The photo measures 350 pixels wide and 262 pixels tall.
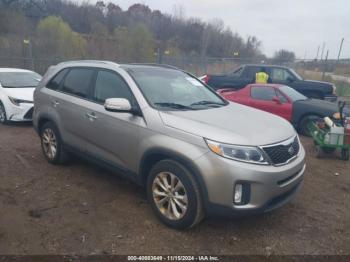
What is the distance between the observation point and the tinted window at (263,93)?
8.83m

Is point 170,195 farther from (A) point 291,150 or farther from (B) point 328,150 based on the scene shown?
(B) point 328,150

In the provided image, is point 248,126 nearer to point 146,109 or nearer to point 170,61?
point 146,109

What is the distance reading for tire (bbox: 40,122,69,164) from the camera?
5.03m

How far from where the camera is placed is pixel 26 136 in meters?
7.25

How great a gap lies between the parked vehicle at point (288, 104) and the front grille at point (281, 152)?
4.99 m

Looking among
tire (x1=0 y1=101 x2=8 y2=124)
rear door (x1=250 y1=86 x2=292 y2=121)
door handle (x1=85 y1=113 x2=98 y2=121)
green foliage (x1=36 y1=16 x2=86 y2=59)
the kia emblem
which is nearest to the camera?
the kia emblem

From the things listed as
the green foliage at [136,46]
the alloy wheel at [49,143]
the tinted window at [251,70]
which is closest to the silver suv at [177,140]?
the alloy wheel at [49,143]

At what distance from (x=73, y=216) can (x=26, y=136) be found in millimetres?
4214

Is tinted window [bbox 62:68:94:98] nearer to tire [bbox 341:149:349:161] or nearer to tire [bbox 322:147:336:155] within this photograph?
tire [bbox 322:147:336:155]

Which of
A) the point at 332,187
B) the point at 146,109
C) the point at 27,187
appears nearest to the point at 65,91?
the point at 27,187

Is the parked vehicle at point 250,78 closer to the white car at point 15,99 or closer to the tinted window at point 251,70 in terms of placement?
the tinted window at point 251,70

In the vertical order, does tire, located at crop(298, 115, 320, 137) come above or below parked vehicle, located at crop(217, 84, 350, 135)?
below

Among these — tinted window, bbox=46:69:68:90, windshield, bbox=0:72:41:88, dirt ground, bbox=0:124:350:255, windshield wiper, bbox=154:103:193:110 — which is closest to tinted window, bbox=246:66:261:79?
windshield, bbox=0:72:41:88

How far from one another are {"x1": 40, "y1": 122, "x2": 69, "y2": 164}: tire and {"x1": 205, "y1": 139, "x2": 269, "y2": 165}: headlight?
284 cm
